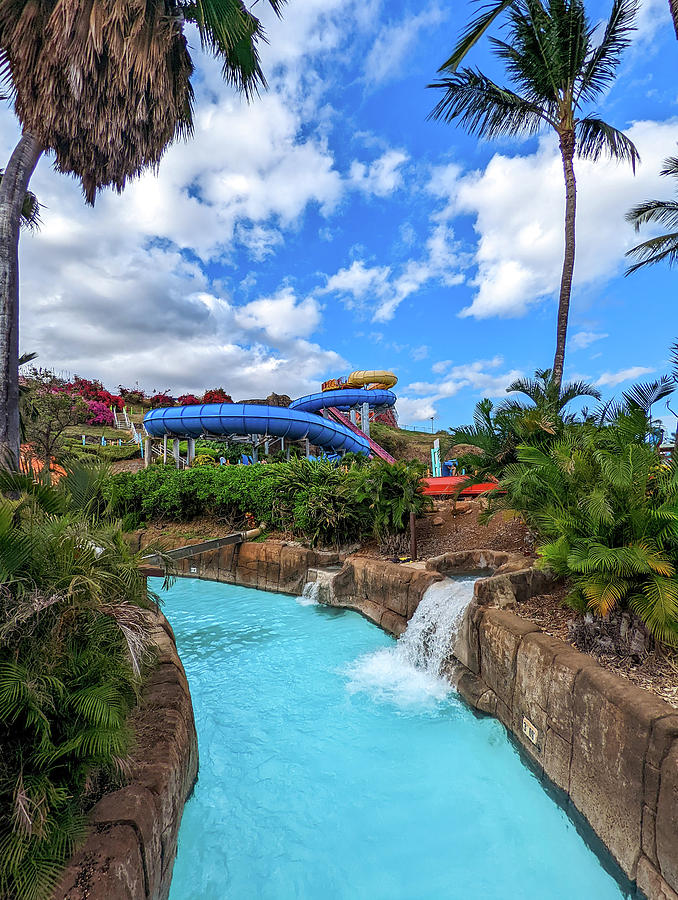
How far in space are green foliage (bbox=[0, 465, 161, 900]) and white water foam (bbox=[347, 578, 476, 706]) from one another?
10.6 feet

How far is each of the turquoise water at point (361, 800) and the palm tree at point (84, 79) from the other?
531cm

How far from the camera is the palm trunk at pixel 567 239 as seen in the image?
9117 mm

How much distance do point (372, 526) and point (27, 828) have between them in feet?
25.1

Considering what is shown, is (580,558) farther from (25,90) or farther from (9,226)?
A: (25,90)

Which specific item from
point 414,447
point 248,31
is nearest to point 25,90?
point 248,31

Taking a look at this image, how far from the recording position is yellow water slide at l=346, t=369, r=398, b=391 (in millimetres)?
24812

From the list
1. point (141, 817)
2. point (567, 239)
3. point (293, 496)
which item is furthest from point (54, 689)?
point (567, 239)

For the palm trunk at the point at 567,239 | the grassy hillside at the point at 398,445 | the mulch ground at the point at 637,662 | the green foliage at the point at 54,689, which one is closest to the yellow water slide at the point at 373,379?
the grassy hillside at the point at 398,445

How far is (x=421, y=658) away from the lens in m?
5.41

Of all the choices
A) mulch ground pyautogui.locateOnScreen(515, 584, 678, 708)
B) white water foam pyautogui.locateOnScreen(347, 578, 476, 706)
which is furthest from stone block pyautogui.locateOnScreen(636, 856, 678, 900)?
white water foam pyautogui.locateOnScreen(347, 578, 476, 706)

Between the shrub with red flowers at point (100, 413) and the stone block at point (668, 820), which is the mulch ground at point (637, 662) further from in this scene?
the shrub with red flowers at point (100, 413)

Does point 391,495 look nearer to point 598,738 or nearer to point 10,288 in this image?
point 598,738

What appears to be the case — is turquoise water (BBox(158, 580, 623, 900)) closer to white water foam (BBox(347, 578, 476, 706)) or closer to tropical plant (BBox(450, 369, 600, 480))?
white water foam (BBox(347, 578, 476, 706))

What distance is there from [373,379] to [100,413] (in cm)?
2011
